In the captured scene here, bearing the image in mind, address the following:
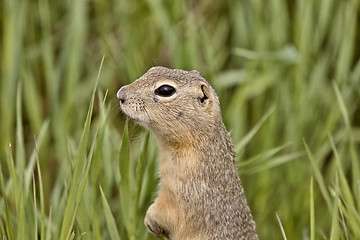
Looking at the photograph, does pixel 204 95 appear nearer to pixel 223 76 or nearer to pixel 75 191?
pixel 75 191

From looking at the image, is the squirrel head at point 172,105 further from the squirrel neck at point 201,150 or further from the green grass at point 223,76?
the green grass at point 223,76

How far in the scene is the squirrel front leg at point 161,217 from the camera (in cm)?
261

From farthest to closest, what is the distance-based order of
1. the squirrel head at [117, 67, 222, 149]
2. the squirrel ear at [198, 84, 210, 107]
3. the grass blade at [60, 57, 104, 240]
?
the squirrel ear at [198, 84, 210, 107] → the squirrel head at [117, 67, 222, 149] → the grass blade at [60, 57, 104, 240]

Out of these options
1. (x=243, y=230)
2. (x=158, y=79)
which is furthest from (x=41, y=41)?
(x=243, y=230)

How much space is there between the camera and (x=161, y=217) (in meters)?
2.61

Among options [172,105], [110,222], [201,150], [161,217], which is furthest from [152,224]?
[172,105]

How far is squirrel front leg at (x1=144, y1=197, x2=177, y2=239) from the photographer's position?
261cm

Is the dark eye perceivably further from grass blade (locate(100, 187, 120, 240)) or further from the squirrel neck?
grass blade (locate(100, 187, 120, 240))

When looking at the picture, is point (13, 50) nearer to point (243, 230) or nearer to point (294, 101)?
point (294, 101)

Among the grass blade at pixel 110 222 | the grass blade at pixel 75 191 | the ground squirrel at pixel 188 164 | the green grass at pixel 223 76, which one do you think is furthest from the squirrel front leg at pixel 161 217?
the green grass at pixel 223 76

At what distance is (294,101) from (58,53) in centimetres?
143

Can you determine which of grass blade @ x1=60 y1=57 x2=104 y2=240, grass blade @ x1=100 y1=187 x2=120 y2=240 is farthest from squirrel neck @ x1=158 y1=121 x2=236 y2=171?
grass blade @ x1=60 y1=57 x2=104 y2=240

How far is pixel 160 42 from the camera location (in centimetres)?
410

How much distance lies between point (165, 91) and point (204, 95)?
6.2 inches
